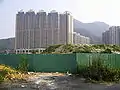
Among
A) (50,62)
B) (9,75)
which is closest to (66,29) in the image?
(50,62)

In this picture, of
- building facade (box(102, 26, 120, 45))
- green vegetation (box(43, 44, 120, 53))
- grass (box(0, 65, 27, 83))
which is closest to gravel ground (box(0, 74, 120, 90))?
grass (box(0, 65, 27, 83))

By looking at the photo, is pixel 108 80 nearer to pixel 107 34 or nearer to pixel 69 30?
pixel 69 30

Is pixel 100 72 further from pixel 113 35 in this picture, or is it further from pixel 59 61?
pixel 113 35

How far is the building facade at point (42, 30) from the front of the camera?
3947 inches

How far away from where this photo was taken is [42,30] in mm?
102688

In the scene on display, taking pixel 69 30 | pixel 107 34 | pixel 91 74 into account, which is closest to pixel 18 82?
pixel 91 74

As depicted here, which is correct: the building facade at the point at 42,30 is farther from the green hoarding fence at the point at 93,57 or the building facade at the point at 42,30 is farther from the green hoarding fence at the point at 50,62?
the green hoarding fence at the point at 93,57

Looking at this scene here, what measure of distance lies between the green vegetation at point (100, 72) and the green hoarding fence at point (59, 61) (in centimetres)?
167

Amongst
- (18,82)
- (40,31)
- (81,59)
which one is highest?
(40,31)

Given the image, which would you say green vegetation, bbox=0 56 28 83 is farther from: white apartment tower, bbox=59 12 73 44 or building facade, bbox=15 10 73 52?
building facade, bbox=15 10 73 52

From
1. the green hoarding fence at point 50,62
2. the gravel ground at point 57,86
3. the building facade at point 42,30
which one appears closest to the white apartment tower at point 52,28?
the building facade at point 42,30

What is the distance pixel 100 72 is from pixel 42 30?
3364 inches

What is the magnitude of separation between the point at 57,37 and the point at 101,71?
8336 centimetres

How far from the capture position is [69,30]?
98875 mm
